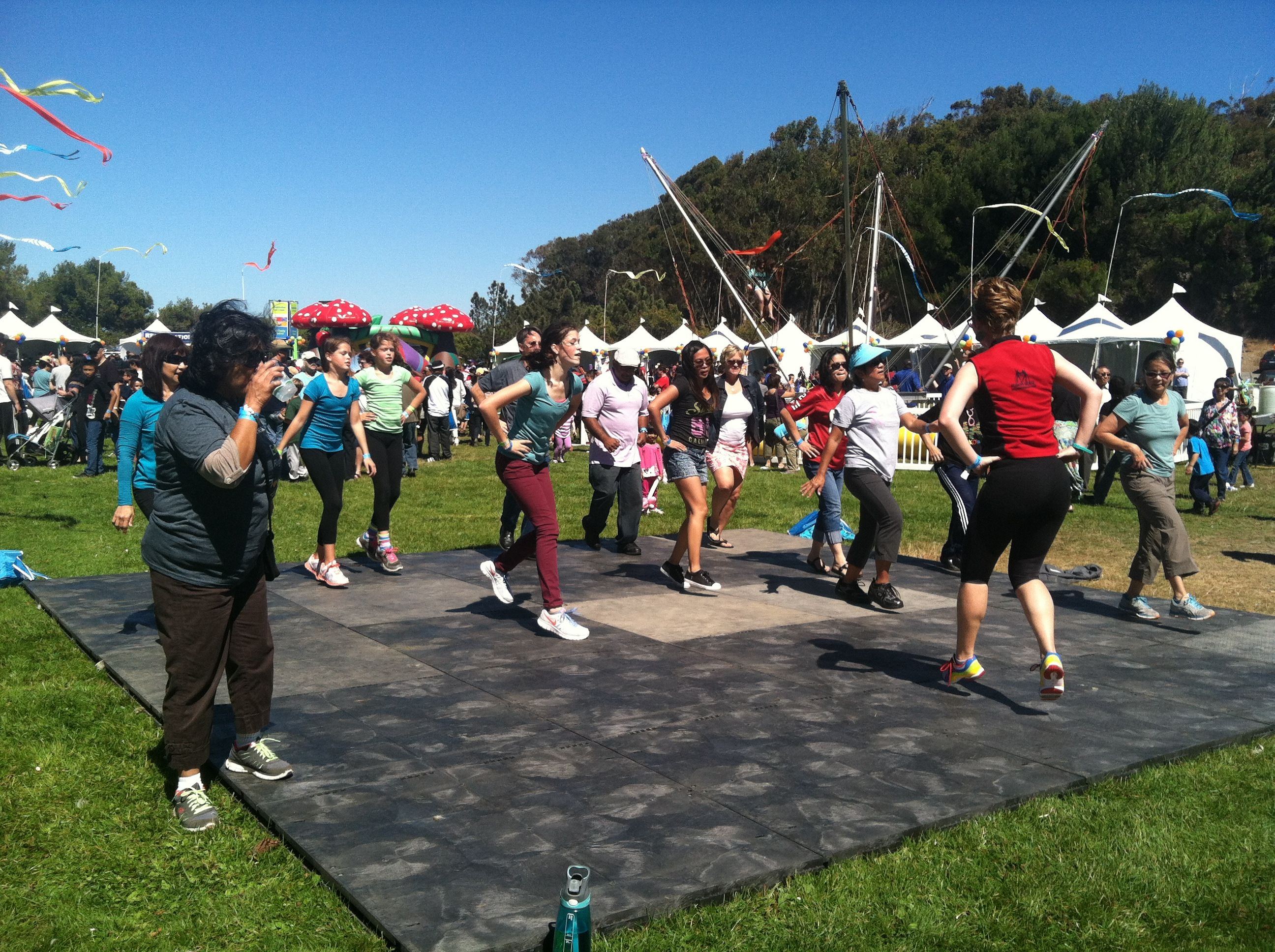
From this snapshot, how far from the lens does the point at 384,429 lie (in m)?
8.72

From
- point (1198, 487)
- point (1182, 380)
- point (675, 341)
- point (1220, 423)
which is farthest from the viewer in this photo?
point (675, 341)

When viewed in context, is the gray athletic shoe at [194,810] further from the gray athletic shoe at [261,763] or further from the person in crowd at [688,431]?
the person in crowd at [688,431]

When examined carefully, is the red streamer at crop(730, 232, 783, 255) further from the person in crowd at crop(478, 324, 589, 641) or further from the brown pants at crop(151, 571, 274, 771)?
the brown pants at crop(151, 571, 274, 771)

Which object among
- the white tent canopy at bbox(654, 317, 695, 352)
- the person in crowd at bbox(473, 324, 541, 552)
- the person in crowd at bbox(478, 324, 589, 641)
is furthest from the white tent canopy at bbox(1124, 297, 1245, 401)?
the person in crowd at bbox(478, 324, 589, 641)

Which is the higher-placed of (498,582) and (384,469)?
(384,469)

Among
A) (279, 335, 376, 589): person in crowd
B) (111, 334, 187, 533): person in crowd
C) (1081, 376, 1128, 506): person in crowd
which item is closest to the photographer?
(111, 334, 187, 533): person in crowd

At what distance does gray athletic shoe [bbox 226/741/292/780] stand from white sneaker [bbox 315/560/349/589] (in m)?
3.90

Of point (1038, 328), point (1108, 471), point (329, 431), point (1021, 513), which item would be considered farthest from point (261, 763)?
point (1038, 328)

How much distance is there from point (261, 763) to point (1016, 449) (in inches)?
145

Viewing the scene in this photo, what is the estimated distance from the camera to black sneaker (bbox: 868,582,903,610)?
764 cm

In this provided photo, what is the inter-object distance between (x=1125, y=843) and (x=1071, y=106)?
51.3 meters

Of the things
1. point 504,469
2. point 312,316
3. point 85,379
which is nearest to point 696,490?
point 504,469

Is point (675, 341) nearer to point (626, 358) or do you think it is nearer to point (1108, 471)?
point (1108, 471)

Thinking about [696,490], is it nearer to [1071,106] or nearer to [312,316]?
[312,316]
